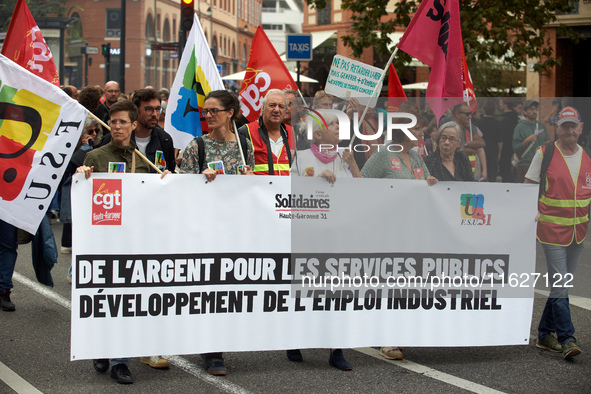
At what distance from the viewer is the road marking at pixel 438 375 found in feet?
16.5

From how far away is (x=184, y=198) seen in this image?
205 inches

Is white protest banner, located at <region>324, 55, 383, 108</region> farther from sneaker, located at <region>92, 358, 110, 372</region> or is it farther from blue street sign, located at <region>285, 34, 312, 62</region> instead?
blue street sign, located at <region>285, 34, 312, 62</region>

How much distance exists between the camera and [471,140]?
249 inches

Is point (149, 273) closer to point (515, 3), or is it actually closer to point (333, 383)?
point (333, 383)

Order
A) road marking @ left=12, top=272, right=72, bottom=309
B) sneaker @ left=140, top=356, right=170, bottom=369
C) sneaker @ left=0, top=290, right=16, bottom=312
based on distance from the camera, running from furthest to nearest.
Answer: road marking @ left=12, top=272, right=72, bottom=309, sneaker @ left=0, top=290, right=16, bottom=312, sneaker @ left=140, top=356, right=170, bottom=369

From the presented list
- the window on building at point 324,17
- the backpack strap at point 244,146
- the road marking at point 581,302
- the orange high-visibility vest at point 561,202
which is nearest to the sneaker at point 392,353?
the orange high-visibility vest at point 561,202

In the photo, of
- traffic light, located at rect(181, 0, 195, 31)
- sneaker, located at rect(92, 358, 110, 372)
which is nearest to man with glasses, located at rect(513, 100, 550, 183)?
sneaker, located at rect(92, 358, 110, 372)

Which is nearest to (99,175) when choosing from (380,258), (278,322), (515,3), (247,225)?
(247,225)

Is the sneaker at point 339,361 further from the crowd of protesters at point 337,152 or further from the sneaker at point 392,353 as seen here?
the sneaker at point 392,353

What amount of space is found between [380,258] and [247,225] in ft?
3.14

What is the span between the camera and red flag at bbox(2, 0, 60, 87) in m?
6.46

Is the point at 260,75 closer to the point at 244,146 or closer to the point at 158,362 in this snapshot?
the point at 244,146

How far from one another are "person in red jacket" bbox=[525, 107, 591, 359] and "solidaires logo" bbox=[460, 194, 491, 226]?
0.54 m

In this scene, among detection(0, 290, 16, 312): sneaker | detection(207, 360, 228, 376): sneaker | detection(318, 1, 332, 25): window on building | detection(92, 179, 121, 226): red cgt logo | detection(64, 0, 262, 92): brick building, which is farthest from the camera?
detection(64, 0, 262, 92): brick building
